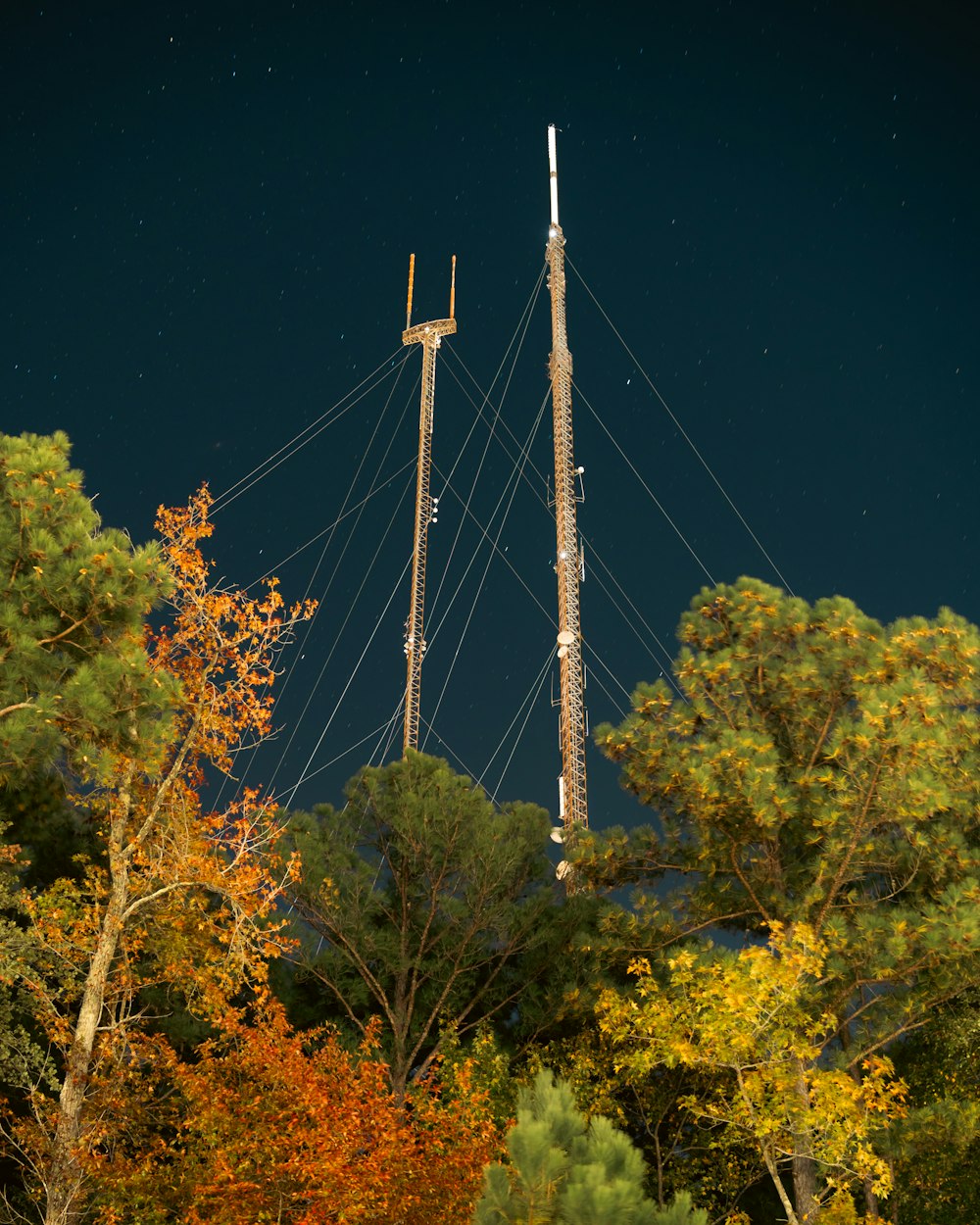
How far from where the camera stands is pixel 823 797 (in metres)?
16.9

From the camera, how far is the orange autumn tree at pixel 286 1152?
42.0ft

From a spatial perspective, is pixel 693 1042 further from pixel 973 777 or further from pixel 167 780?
pixel 167 780

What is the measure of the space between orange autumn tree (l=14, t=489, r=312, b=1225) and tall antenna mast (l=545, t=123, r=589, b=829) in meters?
11.6

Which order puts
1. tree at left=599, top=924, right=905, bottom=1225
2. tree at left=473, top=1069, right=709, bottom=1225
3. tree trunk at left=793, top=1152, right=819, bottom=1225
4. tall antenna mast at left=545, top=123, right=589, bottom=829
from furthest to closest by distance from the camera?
tall antenna mast at left=545, top=123, right=589, bottom=829, tree trunk at left=793, top=1152, right=819, bottom=1225, tree at left=599, top=924, right=905, bottom=1225, tree at left=473, top=1069, right=709, bottom=1225

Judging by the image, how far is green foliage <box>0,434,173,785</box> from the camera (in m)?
10.2

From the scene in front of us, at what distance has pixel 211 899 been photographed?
2312cm

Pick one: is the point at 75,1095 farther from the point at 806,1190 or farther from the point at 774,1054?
the point at 806,1190

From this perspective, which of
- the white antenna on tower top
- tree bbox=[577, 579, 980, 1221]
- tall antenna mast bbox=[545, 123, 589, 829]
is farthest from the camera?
the white antenna on tower top

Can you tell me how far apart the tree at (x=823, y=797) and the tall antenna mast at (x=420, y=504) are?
15981mm

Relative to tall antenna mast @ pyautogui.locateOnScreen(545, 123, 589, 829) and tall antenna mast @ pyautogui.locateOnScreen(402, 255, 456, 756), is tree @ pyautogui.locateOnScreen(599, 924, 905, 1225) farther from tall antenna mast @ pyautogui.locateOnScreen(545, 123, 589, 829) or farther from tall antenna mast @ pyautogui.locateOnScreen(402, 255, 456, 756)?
tall antenna mast @ pyautogui.locateOnScreen(402, 255, 456, 756)

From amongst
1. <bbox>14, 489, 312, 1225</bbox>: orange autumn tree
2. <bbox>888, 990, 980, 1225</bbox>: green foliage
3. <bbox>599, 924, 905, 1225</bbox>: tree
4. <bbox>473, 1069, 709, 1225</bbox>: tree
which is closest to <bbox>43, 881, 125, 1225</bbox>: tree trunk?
<bbox>14, 489, 312, 1225</bbox>: orange autumn tree

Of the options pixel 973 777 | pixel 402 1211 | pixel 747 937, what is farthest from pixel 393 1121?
pixel 973 777

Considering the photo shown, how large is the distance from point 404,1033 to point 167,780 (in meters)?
11.6

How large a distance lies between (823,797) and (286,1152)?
370 inches
